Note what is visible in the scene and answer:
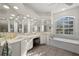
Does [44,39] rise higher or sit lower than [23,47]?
higher

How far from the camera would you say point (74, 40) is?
5.79ft

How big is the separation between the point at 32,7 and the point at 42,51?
2.76ft

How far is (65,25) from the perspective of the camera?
1.82 m

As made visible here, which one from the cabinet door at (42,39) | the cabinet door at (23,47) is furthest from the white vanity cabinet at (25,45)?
the cabinet door at (42,39)

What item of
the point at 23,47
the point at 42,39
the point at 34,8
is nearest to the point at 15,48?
the point at 23,47

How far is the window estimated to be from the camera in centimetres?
180

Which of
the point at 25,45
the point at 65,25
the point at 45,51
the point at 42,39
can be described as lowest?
the point at 45,51

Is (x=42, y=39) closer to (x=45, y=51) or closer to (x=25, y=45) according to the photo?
(x=45, y=51)

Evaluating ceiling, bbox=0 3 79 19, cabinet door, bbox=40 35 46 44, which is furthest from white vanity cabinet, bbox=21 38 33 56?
ceiling, bbox=0 3 79 19

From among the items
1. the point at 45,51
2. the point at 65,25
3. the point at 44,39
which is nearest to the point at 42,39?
the point at 44,39

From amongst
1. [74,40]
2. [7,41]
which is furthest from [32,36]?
[74,40]

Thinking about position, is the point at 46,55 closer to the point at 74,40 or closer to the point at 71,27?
the point at 74,40

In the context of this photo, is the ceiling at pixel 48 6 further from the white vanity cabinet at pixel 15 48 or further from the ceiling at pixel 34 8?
the white vanity cabinet at pixel 15 48

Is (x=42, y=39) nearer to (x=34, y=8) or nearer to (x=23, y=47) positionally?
(x=23, y=47)
